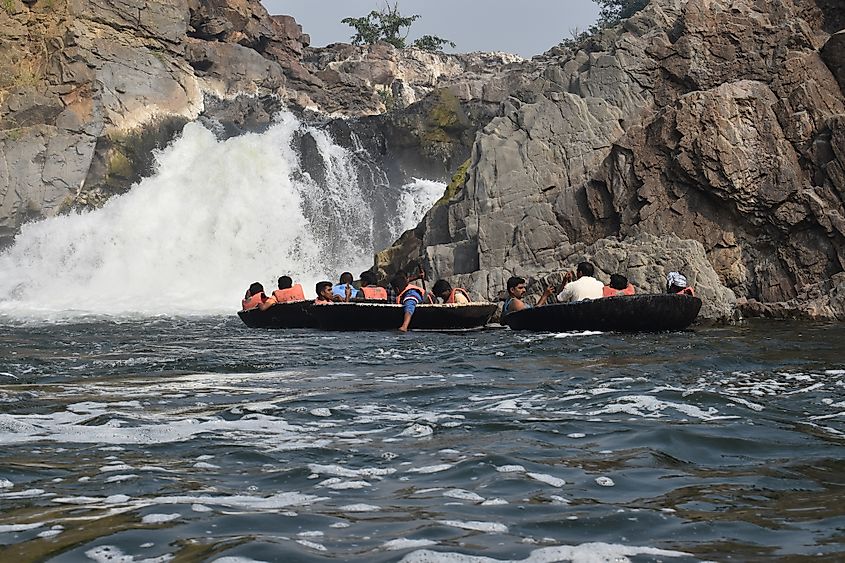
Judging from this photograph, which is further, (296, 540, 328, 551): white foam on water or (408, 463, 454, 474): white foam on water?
(408, 463, 454, 474): white foam on water

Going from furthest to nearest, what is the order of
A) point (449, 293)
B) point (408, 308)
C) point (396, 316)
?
point (449, 293) < point (396, 316) < point (408, 308)

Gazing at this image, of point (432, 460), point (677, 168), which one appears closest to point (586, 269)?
point (677, 168)

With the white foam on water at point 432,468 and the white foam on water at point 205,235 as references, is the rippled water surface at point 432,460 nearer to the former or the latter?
the white foam on water at point 432,468

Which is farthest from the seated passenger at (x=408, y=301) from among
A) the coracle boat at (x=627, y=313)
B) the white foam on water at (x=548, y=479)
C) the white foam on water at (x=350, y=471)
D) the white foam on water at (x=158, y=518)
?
the white foam on water at (x=158, y=518)

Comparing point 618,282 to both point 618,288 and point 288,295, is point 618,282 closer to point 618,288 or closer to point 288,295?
point 618,288

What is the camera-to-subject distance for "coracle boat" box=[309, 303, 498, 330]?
16.5 meters

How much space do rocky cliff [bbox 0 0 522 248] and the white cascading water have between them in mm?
1273

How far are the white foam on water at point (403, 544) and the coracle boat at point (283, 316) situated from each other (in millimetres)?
14128

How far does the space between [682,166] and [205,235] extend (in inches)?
728

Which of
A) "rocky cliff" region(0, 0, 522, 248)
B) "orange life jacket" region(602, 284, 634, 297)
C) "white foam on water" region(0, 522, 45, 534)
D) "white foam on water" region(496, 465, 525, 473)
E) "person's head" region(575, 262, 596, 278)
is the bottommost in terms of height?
"white foam on water" region(496, 465, 525, 473)

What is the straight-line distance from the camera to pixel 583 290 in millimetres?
15062

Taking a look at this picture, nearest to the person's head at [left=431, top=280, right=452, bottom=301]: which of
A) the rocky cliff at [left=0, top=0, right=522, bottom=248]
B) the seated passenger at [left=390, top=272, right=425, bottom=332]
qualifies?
the seated passenger at [left=390, top=272, right=425, bottom=332]

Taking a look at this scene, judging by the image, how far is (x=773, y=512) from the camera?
4.42m

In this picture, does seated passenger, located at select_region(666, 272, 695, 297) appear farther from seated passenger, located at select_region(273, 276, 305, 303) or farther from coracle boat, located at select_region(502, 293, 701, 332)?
seated passenger, located at select_region(273, 276, 305, 303)
